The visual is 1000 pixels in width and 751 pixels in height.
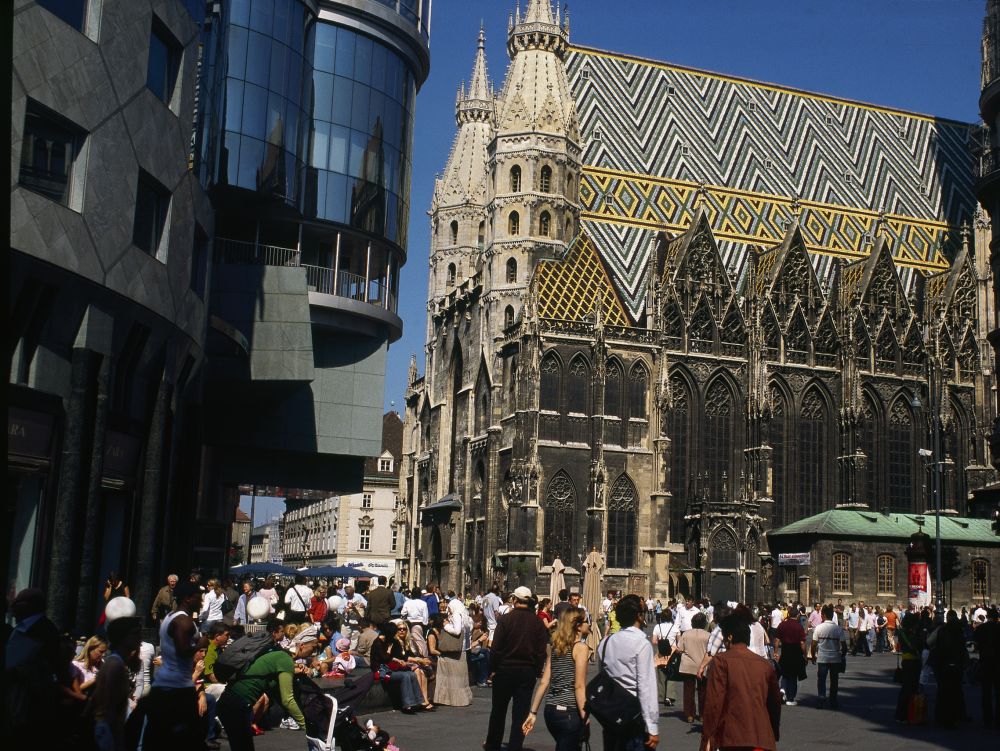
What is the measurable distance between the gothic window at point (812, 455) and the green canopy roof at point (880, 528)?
553 cm

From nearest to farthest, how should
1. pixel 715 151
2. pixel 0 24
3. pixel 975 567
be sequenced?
pixel 0 24, pixel 975 567, pixel 715 151

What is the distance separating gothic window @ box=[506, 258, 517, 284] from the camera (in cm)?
5938

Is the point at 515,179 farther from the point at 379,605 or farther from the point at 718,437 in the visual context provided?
the point at 379,605

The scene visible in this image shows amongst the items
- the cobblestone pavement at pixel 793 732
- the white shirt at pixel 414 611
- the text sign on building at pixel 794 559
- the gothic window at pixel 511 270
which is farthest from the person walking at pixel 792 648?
the gothic window at pixel 511 270

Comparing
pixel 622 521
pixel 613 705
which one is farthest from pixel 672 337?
pixel 613 705

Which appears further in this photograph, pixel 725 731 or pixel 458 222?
pixel 458 222

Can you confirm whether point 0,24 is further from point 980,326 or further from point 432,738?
point 980,326

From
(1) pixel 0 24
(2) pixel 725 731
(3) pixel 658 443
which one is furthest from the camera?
(3) pixel 658 443

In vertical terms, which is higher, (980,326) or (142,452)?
(980,326)

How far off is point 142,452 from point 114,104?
25.9 feet

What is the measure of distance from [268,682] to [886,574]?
43.7 meters

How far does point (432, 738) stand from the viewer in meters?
15.7

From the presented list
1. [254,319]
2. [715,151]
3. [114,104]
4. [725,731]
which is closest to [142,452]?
[114,104]

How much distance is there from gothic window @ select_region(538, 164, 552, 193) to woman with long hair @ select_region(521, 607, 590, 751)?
49.6m
